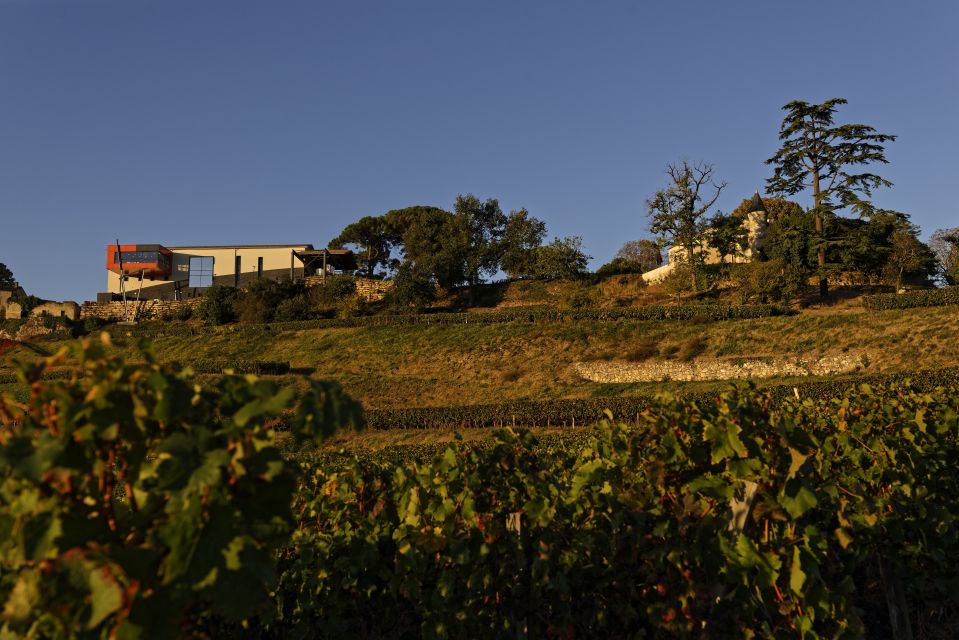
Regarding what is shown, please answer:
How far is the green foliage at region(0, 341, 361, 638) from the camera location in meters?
1.83

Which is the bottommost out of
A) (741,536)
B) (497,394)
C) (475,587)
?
(497,394)

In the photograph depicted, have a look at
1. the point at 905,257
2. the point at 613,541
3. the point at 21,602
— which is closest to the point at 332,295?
the point at 905,257

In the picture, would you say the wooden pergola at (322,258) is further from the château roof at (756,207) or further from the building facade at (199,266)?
the château roof at (756,207)

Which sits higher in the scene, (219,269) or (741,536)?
(219,269)

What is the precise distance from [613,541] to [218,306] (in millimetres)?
51889

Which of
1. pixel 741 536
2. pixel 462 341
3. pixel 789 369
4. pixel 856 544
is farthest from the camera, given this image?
pixel 462 341

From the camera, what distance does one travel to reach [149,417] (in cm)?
200

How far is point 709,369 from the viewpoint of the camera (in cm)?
3366

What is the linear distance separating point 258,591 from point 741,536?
8.89 feet

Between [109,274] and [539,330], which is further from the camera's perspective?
[109,274]

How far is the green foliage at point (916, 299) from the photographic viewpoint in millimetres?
36406

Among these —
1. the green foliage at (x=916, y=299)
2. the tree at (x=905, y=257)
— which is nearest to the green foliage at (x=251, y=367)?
the green foliage at (x=916, y=299)

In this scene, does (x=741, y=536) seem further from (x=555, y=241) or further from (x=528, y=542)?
(x=555, y=241)

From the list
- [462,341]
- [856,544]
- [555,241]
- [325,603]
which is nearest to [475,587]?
[325,603]
